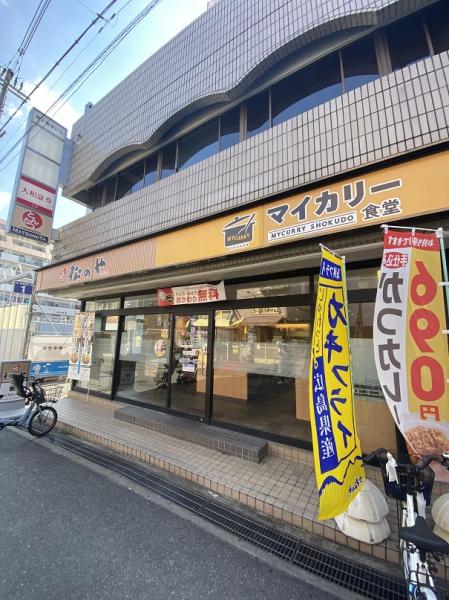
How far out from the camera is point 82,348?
311 inches

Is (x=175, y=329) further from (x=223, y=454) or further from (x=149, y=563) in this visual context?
(x=149, y=563)

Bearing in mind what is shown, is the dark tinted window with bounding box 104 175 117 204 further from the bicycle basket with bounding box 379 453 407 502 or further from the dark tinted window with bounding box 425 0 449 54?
the bicycle basket with bounding box 379 453 407 502

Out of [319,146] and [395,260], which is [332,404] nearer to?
[395,260]

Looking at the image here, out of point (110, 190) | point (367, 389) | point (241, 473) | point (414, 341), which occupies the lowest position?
point (241, 473)

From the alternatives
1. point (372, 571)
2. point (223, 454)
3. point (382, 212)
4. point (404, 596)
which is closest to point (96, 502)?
point (223, 454)

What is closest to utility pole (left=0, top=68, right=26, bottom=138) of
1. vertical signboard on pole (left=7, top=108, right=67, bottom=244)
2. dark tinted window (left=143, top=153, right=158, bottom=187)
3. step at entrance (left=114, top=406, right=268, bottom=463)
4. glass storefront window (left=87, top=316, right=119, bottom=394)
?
vertical signboard on pole (left=7, top=108, right=67, bottom=244)

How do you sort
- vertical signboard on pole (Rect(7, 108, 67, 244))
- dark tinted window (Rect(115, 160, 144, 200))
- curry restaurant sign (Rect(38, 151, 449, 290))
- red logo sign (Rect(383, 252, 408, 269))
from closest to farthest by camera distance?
red logo sign (Rect(383, 252, 408, 269)), curry restaurant sign (Rect(38, 151, 449, 290)), vertical signboard on pole (Rect(7, 108, 67, 244)), dark tinted window (Rect(115, 160, 144, 200))

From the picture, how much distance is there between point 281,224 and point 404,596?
4111mm

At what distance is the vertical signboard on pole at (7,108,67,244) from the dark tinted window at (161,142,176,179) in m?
3.62

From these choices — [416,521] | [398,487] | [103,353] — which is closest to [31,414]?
[103,353]

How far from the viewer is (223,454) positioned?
4742 millimetres

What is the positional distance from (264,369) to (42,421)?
530 cm

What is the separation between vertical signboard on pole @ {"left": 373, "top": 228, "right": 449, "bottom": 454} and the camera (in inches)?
88.7

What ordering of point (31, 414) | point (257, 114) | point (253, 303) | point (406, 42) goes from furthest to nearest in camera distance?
point (31, 414) → point (257, 114) → point (253, 303) → point (406, 42)
